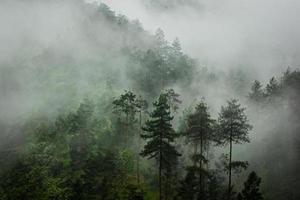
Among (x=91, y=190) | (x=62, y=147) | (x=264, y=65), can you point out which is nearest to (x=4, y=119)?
(x=62, y=147)

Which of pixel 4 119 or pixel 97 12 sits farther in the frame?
pixel 97 12

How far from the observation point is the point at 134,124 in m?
79.7

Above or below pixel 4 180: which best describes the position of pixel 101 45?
above

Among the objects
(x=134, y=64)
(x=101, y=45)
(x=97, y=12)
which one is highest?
(x=97, y=12)

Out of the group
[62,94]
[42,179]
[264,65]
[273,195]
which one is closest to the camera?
[273,195]

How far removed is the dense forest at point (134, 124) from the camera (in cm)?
4959

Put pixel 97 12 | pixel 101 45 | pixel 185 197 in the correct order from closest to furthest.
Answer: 1. pixel 185 197
2. pixel 101 45
3. pixel 97 12

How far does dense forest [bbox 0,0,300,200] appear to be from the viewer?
49.6m

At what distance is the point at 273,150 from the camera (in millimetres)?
68750

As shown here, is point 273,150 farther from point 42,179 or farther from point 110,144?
point 42,179

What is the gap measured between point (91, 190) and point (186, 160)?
21.0m

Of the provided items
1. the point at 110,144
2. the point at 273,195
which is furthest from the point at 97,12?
the point at 273,195

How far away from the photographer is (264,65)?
169625mm

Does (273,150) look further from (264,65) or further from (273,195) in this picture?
(264,65)
